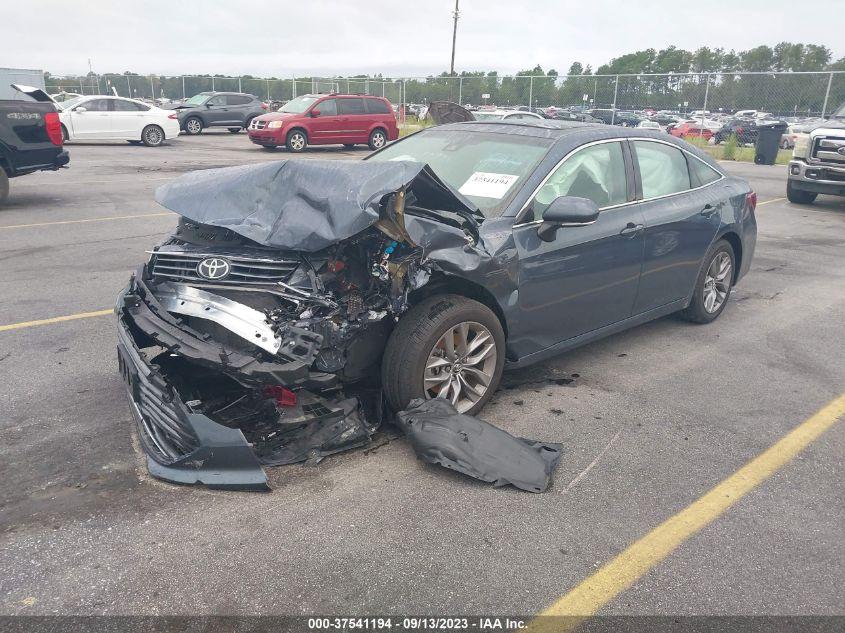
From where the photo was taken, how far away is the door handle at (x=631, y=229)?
475 cm

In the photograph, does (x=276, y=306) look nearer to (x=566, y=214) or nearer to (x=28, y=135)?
(x=566, y=214)

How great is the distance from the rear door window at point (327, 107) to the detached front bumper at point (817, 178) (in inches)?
535

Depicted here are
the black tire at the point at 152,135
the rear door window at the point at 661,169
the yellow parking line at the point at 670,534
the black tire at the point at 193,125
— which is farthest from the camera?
the black tire at the point at 193,125

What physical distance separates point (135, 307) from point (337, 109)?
19.5 meters

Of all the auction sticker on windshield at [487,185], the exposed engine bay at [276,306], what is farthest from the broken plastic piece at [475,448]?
the auction sticker on windshield at [487,185]

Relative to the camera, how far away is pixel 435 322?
3.73 metres

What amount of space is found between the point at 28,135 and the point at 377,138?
14239 millimetres

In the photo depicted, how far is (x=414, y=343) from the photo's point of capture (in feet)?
12.1

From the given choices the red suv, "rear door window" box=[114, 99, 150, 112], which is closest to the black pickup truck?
the red suv

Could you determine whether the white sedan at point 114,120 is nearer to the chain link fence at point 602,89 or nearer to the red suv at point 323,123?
the red suv at point 323,123

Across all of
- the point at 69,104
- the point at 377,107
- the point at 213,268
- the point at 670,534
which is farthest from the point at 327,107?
the point at 670,534

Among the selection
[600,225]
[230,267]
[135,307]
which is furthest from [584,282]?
[135,307]

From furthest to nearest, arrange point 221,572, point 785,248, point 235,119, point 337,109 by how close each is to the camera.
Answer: point 235,119 < point 337,109 < point 785,248 < point 221,572

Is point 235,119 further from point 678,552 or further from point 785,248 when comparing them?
point 678,552
